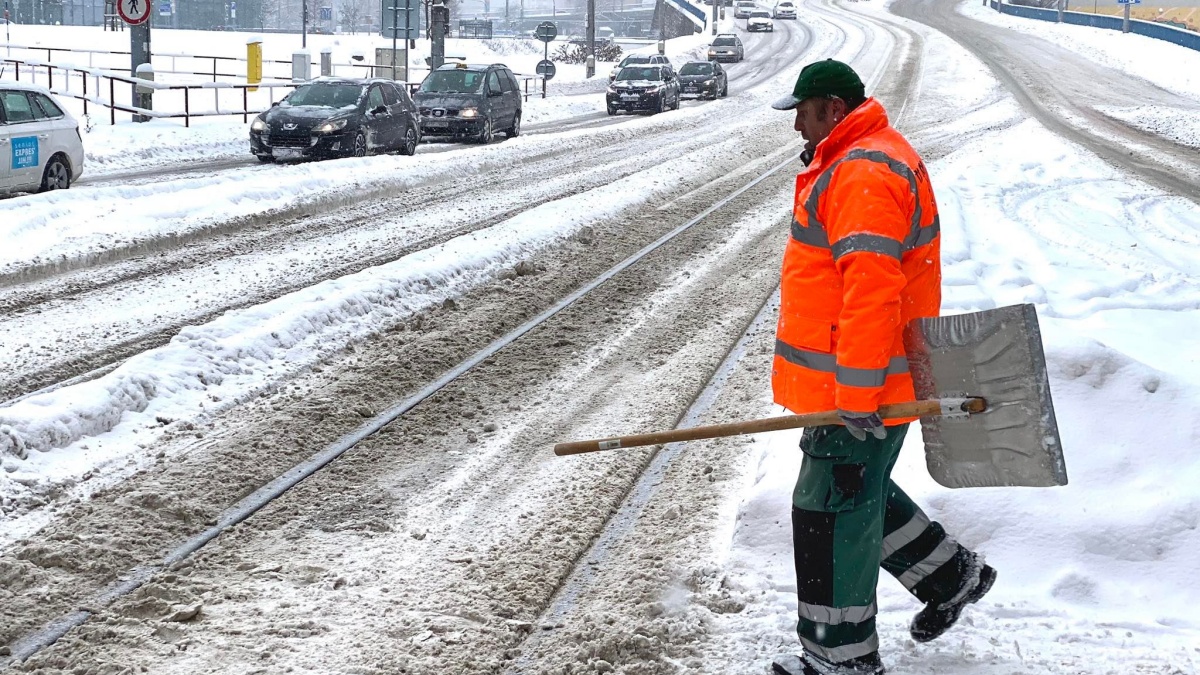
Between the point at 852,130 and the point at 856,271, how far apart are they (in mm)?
453

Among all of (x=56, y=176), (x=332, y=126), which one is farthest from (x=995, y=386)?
(x=332, y=126)

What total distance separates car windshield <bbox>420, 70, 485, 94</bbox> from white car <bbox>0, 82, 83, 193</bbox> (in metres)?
10.9

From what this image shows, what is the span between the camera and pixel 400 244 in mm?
12242

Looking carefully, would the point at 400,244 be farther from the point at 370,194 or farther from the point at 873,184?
the point at 873,184

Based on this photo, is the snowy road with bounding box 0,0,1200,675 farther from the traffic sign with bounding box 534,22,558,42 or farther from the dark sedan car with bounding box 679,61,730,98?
the traffic sign with bounding box 534,22,558,42

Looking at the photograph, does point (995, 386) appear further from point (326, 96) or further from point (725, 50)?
point (725, 50)

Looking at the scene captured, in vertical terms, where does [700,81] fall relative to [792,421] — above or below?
above

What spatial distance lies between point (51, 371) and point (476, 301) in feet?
11.0

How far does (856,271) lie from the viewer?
342 cm

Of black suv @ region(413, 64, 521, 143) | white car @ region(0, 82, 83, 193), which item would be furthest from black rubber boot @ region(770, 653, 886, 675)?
black suv @ region(413, 64, 521, 143)

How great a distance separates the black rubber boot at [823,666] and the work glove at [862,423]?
2.39ft

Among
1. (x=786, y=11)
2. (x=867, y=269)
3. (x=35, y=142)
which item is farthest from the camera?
(x=786, y=11)

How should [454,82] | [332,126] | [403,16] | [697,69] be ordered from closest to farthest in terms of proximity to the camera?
[332,126]
[454,82]
[403,16]
[697,69]

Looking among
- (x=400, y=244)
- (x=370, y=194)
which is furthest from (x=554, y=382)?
(x=370, y=194)
